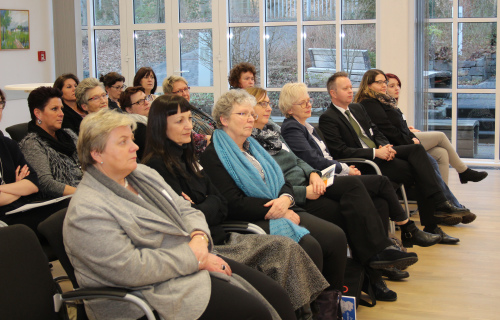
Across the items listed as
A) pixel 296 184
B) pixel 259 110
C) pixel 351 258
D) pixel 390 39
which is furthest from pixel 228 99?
pixel 390 39

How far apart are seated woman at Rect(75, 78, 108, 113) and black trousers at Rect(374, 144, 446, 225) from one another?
7.58 feet

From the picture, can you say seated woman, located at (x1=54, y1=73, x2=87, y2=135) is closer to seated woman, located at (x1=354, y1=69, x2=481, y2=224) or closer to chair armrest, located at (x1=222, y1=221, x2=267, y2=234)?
chair armrest, located at (x1=222, y1=221, x2=267, y2=234)

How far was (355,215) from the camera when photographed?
3635 mm

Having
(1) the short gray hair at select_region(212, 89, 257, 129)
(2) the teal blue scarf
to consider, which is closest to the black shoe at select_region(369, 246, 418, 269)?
(2) the teal blue scarf

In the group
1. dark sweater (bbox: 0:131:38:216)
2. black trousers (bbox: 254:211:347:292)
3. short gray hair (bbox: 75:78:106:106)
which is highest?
short gray hair (bbox: 75:78:106:106)

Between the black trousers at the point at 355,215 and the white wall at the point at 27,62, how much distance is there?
5.63 m

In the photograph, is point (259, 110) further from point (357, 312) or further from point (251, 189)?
point (357, 312)

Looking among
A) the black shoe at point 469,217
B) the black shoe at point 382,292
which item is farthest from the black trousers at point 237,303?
the black shoe at point 469,217

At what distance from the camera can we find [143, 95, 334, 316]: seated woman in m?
2.79

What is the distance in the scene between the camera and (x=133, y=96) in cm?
463

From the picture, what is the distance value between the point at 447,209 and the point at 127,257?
3.39 meters

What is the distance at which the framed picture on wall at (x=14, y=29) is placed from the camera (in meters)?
8.03

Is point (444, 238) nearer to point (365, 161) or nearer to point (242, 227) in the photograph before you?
point (365, 161)

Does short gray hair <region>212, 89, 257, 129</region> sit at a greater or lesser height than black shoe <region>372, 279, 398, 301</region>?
greater
